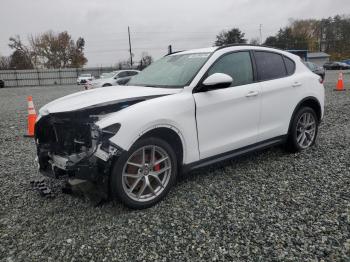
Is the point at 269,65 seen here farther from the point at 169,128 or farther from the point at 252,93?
the point at 169,128

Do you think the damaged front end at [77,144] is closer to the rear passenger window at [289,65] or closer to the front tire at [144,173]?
the front tire at [144,173]

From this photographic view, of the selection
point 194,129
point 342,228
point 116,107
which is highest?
point 116,107

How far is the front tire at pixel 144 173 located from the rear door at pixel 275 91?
1.56 meters

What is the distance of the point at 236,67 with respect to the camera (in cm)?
397

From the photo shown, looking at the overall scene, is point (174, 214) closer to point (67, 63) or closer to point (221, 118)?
point (221, 118)

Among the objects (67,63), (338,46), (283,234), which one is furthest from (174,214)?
(338,46)

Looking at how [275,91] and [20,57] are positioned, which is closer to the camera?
[275,91]

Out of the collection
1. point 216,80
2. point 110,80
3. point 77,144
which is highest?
point 110,80

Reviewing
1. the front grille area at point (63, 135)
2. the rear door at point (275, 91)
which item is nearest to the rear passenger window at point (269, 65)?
the rear door at point (275, 91)

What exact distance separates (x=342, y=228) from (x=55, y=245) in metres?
2.59

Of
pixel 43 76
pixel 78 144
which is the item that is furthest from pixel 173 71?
pixel 43 76

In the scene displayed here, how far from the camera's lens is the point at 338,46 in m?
70.9

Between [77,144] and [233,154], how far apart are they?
6.32 ft

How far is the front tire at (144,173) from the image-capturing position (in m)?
2.94
